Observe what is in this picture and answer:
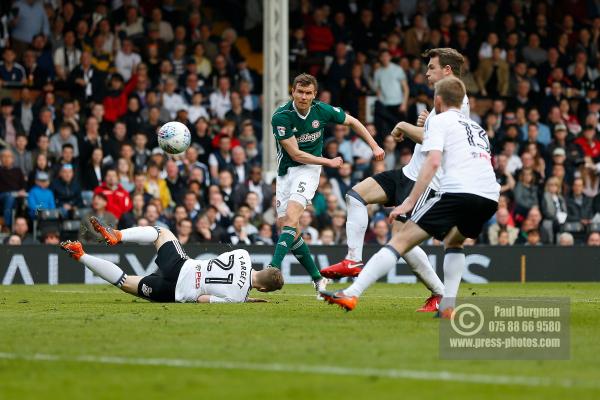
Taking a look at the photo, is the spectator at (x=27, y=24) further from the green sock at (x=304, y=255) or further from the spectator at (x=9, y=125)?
the green sock at (x=304, y=255)

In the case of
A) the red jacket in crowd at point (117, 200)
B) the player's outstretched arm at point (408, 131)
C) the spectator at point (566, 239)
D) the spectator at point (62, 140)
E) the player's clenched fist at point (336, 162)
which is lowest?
the spectator at point (566, 239)

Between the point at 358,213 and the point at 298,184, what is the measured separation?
1.37 m

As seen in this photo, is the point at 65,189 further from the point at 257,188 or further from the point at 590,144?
the point at 590,144

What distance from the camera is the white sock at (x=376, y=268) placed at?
9.62m

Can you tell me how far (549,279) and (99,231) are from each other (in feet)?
34.3

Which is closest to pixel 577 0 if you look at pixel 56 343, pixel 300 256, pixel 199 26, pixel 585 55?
pixel 585 55

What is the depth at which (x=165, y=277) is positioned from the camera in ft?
39.9

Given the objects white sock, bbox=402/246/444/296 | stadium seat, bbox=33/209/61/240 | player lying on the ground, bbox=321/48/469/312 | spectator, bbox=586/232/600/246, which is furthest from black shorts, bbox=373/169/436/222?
spectator, bbox=586/232/600/246

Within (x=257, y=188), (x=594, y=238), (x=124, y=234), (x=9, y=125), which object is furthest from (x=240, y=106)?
(x=124, y=234)

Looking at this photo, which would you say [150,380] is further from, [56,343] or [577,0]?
[577,0]

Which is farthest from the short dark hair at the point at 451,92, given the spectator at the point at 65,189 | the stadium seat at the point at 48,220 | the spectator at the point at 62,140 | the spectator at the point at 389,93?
the spectator at the point at 389,93

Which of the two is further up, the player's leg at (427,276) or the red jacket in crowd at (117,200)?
the red jacket in crowd at (117,200)

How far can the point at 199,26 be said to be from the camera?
24484 millimetres

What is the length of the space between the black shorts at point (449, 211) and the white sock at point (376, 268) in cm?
34
